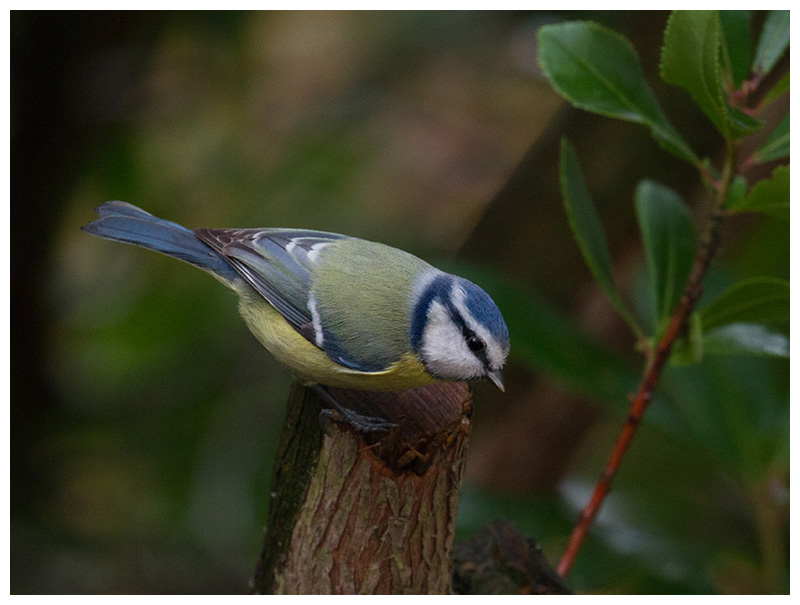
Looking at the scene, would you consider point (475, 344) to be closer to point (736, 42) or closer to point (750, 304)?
point (750, 304)

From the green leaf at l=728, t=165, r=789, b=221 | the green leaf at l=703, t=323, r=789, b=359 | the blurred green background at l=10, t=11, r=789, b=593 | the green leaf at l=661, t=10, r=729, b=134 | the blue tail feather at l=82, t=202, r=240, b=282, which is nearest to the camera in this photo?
the green leaf at l=661, t=10, r=729, b=134

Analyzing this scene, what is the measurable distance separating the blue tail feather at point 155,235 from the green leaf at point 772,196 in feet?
3.11

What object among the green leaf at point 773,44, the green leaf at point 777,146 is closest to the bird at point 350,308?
the green leaf at point 777,146

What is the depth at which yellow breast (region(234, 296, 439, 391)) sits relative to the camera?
1278 millimetres

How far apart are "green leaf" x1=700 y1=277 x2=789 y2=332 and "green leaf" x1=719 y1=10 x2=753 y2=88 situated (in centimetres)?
35

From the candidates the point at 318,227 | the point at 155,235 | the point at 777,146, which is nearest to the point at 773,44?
the point at 777,146

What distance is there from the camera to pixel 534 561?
1.33 m

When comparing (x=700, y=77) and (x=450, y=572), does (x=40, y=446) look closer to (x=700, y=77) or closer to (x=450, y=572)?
(x=450, y=572)

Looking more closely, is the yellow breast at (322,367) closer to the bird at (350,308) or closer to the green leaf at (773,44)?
the bird at (350,308)

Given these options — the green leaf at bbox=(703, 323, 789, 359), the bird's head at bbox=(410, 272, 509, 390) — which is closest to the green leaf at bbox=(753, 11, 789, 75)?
the green leaf at bbox=(703, 323, 789, 359)

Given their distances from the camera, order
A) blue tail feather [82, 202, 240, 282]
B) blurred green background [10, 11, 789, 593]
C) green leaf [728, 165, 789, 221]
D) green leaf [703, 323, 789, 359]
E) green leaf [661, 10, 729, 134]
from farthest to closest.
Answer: blurred green background [10, 11, 789, 593]
blue tail feather [82, 202, 240, 282]
green leaf [703, 323, 789, 359]
green leaf [728, 165, 789, 221]
green leaf [661, 10, 729, 134]

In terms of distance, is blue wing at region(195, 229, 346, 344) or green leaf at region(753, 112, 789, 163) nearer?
green leaf at region(753, 112, 789, 163)

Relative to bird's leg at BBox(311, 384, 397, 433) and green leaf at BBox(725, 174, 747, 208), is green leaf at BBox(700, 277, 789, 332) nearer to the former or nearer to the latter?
green leaf at BBox(725, 174, 747, 208)

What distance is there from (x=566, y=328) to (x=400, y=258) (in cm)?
53
